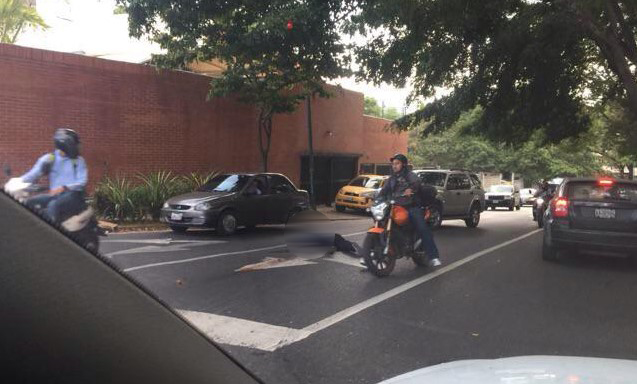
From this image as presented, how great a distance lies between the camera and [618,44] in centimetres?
1304

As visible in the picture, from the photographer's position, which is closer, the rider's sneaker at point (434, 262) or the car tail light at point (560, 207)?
the rider's sneaker at point (434, 262)

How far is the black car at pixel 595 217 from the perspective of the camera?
8898 mm

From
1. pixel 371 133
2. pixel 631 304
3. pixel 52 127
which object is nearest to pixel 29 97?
pixel 52 127

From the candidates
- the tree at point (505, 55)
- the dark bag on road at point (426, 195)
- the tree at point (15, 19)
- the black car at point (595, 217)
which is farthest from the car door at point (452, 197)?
the tree at point (15, 19)

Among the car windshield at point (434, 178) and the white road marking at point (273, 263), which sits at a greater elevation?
the car windshield at point (434, 178)

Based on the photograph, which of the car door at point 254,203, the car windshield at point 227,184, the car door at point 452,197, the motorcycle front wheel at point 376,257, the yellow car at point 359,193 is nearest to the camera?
the motorcycle front wheel at point 376,257

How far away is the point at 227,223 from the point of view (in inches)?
490

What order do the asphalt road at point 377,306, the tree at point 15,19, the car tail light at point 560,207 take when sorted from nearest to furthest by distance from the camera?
1. the asphalt road at point 377,306
2. the car tail light at point 560,207
3. the tree at point 15,19

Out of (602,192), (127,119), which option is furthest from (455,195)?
(127,119)

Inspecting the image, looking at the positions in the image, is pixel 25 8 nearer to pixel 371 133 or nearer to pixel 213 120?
pixel 213 120

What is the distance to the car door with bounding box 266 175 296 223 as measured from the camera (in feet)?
44.8

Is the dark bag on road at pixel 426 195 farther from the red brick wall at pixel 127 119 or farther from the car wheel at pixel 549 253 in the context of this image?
the red brick wall at pixel 127 119

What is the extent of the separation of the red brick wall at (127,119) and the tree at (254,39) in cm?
115

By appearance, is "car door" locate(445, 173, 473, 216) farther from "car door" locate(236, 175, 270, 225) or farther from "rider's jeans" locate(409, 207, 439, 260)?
"rider's jeans" locate(409, 207, 439, 260)
